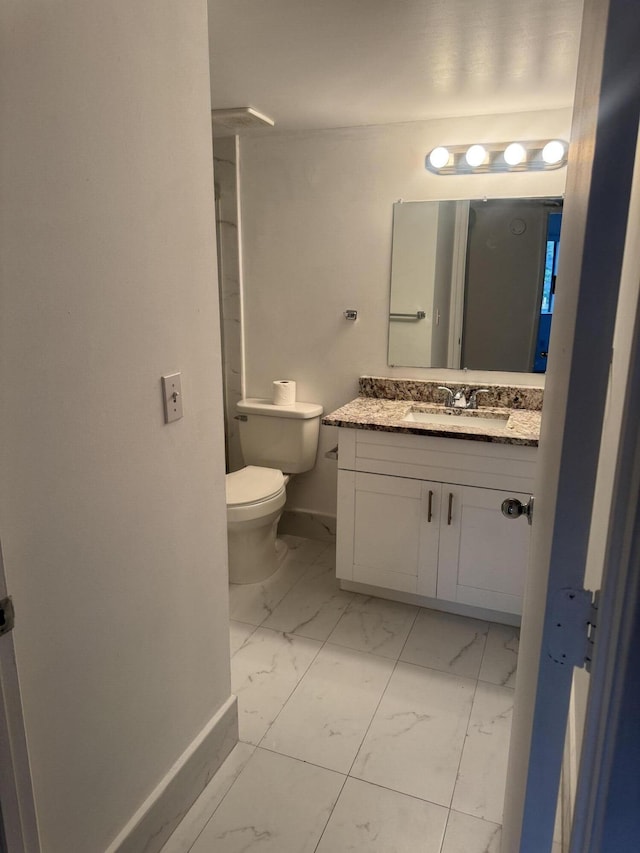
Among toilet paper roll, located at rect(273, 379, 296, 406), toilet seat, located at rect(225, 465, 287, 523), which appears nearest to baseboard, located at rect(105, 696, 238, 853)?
toilet seat, located at rect(225, 465, 287, 523)

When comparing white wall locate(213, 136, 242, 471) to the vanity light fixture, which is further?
white wall locate(213, 136, 242, 471)

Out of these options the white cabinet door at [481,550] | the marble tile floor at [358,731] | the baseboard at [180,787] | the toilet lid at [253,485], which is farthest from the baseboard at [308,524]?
the baseboard at [180,787]

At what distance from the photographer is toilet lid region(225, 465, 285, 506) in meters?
2.54

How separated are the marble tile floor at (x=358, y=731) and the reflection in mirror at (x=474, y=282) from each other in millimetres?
1178

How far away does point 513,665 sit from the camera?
7.00 ft

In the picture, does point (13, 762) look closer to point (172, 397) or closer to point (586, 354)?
point (172, 397)

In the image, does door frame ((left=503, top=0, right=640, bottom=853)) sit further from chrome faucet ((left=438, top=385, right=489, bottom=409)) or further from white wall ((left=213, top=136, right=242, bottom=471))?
white wall ((left=213, top=136, right=242, bottom=471))

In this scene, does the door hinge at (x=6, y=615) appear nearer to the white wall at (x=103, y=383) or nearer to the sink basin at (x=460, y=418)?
the white wall at (x=103, y=383)

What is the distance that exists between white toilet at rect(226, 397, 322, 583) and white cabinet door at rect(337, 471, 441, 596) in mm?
377

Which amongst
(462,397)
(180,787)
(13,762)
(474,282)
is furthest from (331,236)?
(13,762)

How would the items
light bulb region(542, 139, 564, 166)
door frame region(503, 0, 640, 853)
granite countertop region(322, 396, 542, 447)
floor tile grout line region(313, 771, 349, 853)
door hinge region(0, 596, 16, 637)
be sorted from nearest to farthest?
door frame region(503, 0, 640, 853)
door hinge region(0, 596, 16, 637)
floor tile grout line region(313, 771, 349, 853)
granite countertop region(322, 396, 542, 447)
light bulb region(542, 139, 564, 166)

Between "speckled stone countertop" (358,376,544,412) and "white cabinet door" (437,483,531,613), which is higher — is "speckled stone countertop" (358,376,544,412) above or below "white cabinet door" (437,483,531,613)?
above

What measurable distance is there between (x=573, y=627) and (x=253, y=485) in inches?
82.8

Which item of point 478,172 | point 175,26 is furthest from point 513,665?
point 175,26
